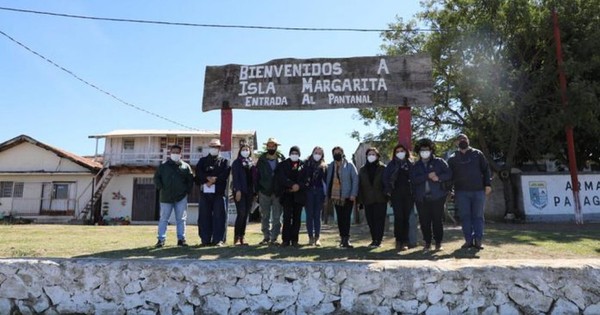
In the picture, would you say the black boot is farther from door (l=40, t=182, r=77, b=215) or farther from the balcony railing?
door (l=40, t=182, r=77, b=215)

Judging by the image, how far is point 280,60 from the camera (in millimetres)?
8141

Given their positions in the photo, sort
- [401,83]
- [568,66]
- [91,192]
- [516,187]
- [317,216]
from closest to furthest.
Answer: [317,216], [401,83], [568,66], [516,187], [91,192]

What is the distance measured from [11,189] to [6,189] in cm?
33

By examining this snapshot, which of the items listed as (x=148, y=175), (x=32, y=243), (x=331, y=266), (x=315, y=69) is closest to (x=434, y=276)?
(x=331, y=266)

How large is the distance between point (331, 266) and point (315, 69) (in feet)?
14.2

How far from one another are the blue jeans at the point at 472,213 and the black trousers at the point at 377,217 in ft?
3.72

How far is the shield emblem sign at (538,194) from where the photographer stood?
15.2 m

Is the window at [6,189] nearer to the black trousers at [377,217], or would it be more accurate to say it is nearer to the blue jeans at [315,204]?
the blue jeans at [315,204]

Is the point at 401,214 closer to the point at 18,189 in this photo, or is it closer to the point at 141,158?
the point at 141,158

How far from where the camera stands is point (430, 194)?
625 centimetres

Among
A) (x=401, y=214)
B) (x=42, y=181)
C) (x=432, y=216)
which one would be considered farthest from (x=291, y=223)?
(x=42, y=181)

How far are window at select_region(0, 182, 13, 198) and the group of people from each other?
25.4m

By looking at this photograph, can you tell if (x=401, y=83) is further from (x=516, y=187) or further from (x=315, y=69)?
(x=516, y=187)

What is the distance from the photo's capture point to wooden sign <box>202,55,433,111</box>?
781 cm
